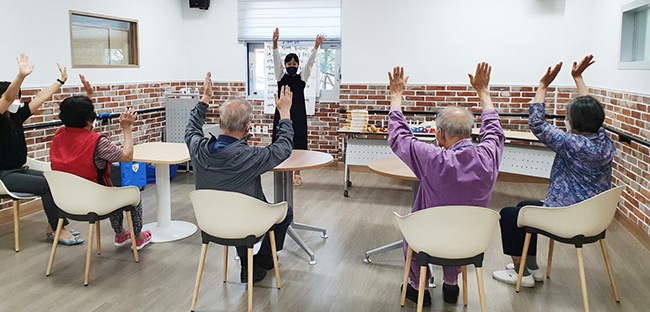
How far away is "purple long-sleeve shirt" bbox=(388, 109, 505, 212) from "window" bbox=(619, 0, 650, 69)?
2431 mm

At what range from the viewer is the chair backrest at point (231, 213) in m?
2.86

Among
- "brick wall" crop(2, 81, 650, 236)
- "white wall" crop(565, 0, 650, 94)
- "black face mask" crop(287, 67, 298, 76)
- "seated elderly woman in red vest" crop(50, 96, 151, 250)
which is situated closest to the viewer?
"seated elderly woman in red vest" crop(50, 96, 151, 250)

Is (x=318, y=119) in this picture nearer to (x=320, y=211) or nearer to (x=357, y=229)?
(x=320, y=211)

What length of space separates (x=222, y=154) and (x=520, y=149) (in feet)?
12.6

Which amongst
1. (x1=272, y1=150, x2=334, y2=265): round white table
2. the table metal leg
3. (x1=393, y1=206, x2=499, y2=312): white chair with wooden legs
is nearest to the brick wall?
the table metal leg

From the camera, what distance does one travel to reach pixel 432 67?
679 centimetres

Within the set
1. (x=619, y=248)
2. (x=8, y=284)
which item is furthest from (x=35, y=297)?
(x=619, y=248)

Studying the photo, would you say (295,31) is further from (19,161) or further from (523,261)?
(523,261)

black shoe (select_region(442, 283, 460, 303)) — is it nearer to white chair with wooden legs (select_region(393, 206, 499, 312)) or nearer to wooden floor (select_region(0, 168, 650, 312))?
wooden floor (select_region(0, 168, 650, 312))

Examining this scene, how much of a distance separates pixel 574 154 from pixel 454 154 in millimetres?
914

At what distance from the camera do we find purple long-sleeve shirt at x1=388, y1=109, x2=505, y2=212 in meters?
2.71

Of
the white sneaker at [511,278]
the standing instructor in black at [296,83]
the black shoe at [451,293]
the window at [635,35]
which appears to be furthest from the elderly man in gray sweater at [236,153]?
the window at [635,35]

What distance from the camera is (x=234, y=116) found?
307 centimetres

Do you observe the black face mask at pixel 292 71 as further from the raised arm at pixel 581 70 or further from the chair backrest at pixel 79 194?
the raised arm at pixel 581 70
